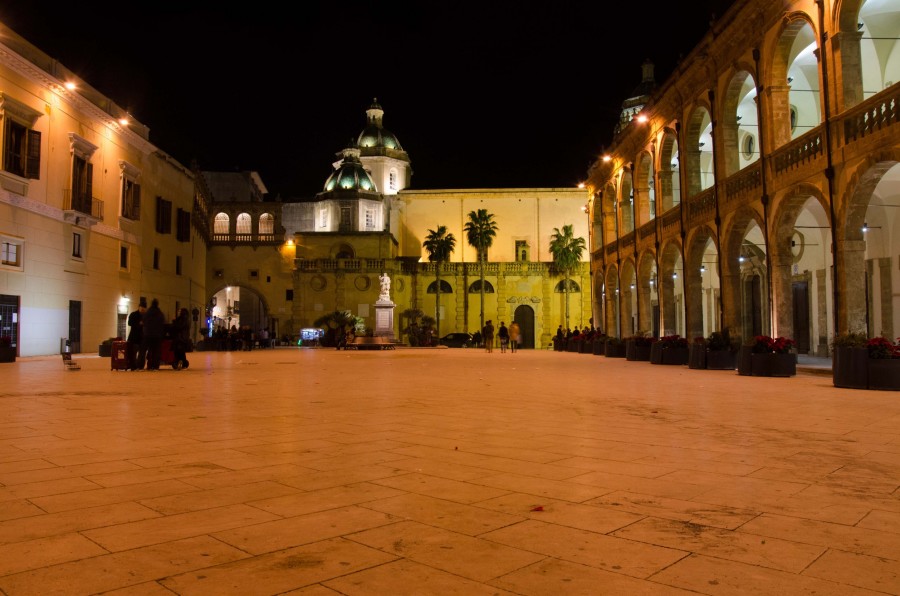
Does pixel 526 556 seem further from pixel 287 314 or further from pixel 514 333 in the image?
pixel 287 314

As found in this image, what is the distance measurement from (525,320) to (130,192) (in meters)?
41.9

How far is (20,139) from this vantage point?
2497cm

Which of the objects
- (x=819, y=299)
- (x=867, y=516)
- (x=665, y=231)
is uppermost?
(x=665, y=231)

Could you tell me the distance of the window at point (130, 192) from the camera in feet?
108

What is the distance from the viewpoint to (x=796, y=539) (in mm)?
3688

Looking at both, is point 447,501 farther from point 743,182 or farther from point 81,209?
point 81,209

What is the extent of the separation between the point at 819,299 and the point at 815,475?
23.6 m

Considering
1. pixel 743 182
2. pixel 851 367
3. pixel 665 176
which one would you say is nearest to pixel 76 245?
pixel 665 176

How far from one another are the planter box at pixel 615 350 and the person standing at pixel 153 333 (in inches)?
764

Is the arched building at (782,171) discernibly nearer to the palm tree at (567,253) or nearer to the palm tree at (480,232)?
the palm tree at (567,253)

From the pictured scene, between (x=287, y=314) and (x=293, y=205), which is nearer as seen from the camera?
(x=287, y=314)

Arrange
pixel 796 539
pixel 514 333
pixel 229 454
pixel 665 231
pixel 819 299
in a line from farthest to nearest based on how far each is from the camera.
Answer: pixel 514 333 < pixel 665 231 < pixel 819 299 < pixel 229 454 < pixel 796 539

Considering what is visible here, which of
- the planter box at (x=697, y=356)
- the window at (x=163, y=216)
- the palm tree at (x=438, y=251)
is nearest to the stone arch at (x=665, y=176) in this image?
the planter box at (x=697, y=356)

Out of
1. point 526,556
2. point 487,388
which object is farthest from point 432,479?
point 487,388
